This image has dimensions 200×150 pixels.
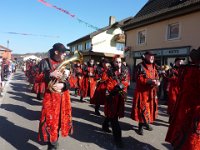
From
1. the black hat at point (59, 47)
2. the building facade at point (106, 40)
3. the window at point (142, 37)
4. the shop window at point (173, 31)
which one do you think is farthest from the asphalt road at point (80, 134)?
the building facade at point (106, 40)

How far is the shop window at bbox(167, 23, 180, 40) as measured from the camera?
52.0 feet

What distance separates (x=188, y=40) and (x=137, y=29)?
5703 mm

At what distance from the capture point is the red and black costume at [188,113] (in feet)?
12.1

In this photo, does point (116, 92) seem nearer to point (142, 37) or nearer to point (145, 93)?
point (145, 93)

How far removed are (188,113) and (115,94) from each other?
236 cm

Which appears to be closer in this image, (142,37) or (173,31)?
(173,31)

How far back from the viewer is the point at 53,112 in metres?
5.03

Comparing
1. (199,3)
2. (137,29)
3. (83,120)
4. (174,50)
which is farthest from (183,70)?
(137,29)

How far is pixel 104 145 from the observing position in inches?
230

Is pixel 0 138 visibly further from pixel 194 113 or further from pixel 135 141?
pixel 194 113

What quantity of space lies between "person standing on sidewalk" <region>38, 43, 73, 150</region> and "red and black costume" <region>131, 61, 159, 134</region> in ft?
6.64

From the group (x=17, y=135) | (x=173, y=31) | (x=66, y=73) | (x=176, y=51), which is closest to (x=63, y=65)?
(x=66, y=73)

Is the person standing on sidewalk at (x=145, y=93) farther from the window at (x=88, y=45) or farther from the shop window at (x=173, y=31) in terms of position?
the window at (x=88, y=45)

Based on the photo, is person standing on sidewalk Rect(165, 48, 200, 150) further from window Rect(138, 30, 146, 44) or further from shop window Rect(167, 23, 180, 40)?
window Rect(138, 30, 146, 44)
